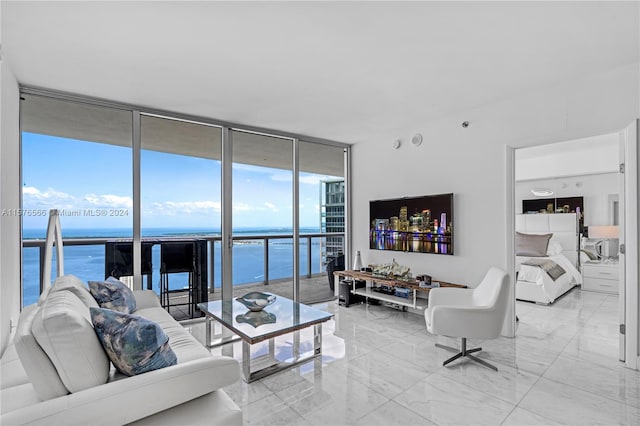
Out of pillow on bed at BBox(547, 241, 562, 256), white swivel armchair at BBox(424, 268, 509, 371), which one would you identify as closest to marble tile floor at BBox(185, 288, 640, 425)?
white swivel armchair at BBox(424, 268, 509, 371)

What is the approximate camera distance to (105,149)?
3621mm

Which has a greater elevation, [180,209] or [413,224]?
[180,209]

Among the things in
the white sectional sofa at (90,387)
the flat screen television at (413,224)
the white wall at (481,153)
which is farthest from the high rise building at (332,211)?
the white sectional sofa at (90,387)

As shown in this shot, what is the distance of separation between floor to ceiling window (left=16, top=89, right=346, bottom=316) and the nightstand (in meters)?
4.42

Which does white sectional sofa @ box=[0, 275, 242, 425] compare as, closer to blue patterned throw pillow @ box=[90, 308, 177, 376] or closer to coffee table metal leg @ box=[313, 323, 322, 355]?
blue patterned throw pillow @ box=[90, 308, 177, 376]

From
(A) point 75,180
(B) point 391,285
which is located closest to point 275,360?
(B) point 391,285

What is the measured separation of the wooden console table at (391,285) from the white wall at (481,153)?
0.39 meters

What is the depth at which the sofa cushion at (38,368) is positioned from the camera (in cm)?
129

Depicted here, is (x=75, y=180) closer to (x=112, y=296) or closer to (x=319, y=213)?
(x=112, y=296)

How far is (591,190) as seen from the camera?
249 inches

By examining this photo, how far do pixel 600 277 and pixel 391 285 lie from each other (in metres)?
4.17

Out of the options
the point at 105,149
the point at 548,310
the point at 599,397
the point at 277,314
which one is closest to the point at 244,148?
the point at 105,149

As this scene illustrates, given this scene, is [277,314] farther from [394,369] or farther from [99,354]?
[99,354]

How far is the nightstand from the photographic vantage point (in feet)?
17.8
